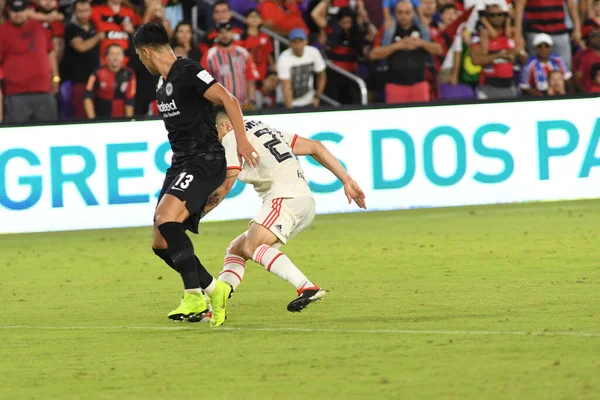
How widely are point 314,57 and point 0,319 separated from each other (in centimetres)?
936

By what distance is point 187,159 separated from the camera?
8.69 m

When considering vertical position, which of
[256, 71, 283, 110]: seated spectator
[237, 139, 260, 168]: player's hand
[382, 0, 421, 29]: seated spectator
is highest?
[237, 139, 260, 168]: player's hand

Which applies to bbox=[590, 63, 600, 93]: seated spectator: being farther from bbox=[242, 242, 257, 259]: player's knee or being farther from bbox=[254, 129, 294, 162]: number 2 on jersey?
bbox=[242, 242, 257, 259]: player's knee

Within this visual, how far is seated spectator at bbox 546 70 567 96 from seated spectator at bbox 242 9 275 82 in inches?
164

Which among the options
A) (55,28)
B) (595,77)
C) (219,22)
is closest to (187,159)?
(219,22)

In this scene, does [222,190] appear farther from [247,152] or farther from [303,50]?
[303,50]

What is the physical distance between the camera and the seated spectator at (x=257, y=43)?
1839 cm

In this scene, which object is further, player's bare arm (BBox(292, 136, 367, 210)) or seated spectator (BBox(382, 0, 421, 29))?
seated spectator (BBox(382, 0, 421, 29))

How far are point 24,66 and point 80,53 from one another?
3.30 feet

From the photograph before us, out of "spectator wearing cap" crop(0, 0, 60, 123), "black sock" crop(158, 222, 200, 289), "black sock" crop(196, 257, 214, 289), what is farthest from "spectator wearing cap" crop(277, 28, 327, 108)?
"black sock" crop(158, 222, 200, 289)

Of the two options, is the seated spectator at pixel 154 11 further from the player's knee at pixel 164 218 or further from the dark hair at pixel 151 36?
the player's knee at pixel 164 218

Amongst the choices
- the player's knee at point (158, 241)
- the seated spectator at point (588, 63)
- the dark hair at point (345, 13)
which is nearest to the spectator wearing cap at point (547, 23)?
the seated spectator at point (588, 63)

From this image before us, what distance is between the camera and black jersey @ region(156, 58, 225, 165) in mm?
8562

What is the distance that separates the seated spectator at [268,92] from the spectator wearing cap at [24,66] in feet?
10.6
